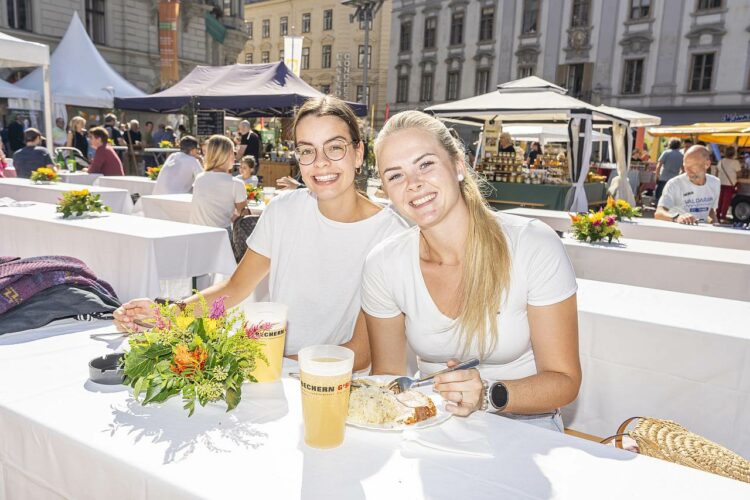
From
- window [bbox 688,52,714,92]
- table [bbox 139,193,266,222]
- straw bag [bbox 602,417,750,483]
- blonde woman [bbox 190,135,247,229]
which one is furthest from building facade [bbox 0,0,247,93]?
window [bbox 688,52,714,92]

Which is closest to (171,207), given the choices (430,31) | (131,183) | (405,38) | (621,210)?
(131,183)

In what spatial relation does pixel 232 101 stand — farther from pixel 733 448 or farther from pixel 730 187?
pixel 730 187

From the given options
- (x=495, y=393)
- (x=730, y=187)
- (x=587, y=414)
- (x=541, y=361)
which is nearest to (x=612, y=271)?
(x=587, y=414)

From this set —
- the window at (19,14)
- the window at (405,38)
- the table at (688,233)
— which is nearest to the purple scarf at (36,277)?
the table at (688,233)

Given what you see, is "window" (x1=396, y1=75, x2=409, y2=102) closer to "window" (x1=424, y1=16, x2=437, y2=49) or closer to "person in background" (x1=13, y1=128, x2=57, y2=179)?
"window" (x1=424, y1=16, x2=437, y2=49)

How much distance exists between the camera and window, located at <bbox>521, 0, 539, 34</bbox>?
93.4ft

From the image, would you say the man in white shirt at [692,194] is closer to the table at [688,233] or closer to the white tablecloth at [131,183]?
the table at [688,233]

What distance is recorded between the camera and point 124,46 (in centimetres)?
2195

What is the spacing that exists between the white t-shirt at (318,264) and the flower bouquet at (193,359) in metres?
0.84

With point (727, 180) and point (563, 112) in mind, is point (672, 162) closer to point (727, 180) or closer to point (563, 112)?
point (727, 180)

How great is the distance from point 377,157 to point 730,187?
1337 cm

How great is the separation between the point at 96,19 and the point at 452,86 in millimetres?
19658

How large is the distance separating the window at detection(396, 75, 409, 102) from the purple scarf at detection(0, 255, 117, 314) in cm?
3431

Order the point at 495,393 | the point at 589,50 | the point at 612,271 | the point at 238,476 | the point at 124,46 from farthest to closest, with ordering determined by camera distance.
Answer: the point at 589,50 < the point at 124,46 < the point at 612,271 < the point at 495,393 < the point at 238,476
